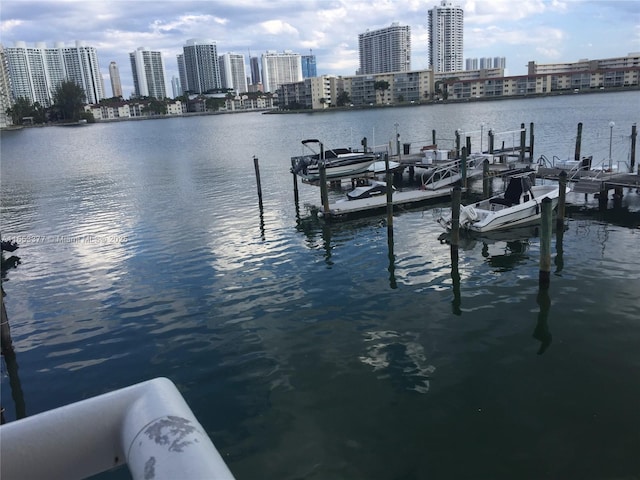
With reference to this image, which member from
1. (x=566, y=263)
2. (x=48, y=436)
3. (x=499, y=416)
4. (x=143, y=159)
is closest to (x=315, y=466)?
(x=499, y=416)

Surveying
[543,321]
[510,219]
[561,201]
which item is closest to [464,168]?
[510,219]

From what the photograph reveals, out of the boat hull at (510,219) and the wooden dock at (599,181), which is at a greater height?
the wooden dock at (599,181)

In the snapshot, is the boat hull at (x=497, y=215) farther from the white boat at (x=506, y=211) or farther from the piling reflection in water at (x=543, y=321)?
the piling reflection in water at (x=543, y=321)

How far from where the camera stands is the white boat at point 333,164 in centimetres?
3594

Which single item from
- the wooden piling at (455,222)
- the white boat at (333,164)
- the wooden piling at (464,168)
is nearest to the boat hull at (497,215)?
the wooden piling at (455,222)

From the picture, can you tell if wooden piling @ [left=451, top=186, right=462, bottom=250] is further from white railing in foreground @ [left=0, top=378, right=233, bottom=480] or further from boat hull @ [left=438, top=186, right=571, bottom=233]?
white railing in foreground @ [left=0, top=378, right=233, bottom=480]

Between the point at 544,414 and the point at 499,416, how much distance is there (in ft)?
2.93

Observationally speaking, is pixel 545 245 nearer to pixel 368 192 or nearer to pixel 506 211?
pixel 506 211

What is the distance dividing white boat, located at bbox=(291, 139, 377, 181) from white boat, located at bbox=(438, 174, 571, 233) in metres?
14.3

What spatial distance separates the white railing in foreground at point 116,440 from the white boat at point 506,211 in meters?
20.7

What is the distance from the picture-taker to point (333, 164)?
121ft

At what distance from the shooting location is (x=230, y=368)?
12352 millimetres

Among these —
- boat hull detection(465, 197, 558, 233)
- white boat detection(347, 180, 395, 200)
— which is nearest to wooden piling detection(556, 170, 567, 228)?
boat hull detection(465, 197, 558, 233)

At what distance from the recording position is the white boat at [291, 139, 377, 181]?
35.9 meters
